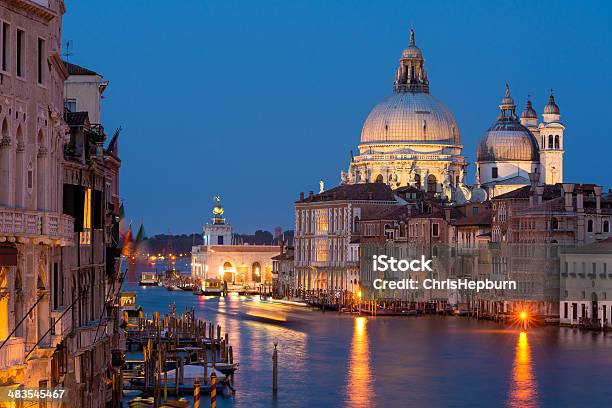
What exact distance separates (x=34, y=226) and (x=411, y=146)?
3130 inches

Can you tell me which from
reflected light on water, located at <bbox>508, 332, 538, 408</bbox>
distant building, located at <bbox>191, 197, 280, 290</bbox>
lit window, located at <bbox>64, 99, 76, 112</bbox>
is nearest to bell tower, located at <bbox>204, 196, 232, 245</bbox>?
distant building, located at <bbox>191, 197, 280, 290</bbox>

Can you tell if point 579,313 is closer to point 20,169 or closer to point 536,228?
point 536,228

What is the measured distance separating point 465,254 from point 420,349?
68.7 ft

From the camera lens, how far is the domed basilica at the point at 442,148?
91.1 metres

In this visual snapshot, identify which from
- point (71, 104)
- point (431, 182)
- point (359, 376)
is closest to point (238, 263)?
point (431, 182)

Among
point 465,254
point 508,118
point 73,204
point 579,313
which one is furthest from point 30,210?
point 508,118

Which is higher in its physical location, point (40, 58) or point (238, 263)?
point (40, 58)

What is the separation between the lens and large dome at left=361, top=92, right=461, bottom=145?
9300cm

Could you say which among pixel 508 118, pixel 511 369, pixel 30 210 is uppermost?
pixel 508 118

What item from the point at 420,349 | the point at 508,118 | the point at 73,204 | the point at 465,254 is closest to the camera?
the point at 73,204

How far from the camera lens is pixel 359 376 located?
37.2 meters

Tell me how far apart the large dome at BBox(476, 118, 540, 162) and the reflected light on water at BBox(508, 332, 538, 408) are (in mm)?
45062

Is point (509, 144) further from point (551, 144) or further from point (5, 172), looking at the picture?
point (5, 172)

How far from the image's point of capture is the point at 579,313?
54156 mm
